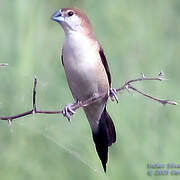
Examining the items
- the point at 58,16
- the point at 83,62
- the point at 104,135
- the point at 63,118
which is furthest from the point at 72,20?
the point at 63,118

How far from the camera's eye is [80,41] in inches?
169

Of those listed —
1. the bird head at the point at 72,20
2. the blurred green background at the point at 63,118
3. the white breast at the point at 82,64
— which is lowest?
the blurred green background at the point at 63,118

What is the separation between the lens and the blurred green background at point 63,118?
16.9ft

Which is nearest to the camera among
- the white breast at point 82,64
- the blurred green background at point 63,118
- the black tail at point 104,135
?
the white breast at point 82,64

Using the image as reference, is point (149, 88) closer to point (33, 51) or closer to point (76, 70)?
point (33, 51)

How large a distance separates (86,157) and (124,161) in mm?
258

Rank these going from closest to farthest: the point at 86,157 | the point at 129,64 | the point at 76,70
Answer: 1. the point at 76,70
2. the point at 86,157
3. the point at 129,64

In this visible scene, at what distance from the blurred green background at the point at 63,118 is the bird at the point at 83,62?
0.62 metres

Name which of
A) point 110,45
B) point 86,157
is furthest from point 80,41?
point 110,45

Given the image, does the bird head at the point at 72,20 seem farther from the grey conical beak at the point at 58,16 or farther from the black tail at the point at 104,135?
the black tail at the point at 104,135

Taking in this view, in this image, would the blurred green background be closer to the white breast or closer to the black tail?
the black tail

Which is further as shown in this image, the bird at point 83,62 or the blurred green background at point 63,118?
the blurred green background at point 63,118

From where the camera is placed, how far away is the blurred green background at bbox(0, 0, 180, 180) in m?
5.15

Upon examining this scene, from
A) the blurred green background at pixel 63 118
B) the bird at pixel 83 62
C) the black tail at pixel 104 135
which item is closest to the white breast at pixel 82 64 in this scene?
the bird at pixel 83 62
